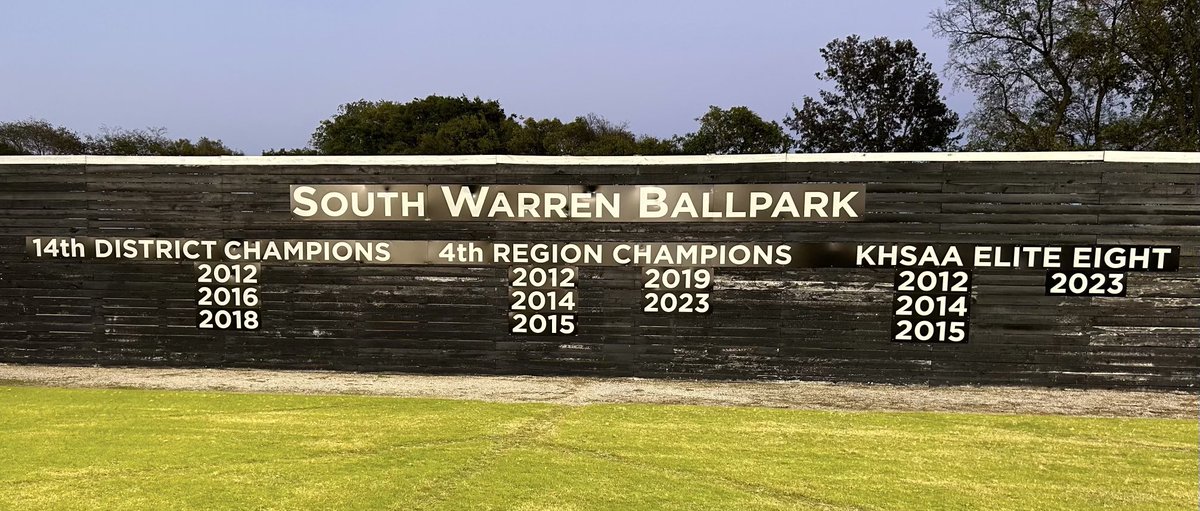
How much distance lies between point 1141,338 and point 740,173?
4624 millimetres

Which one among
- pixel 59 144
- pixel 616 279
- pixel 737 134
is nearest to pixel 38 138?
pixel 59 144

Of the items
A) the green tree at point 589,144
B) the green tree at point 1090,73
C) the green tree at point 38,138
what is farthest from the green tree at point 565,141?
the green tree at point 38,138

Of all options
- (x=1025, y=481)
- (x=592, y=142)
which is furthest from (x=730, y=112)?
(x=1025, y=481)

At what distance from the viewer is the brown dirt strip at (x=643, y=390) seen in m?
6.93

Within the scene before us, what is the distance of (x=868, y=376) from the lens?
307 inches

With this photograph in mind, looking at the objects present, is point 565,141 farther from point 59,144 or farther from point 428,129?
point 59,144

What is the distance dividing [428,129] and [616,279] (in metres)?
43.5

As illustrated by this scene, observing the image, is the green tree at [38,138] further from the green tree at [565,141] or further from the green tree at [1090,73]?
the green tree at [1090,73]

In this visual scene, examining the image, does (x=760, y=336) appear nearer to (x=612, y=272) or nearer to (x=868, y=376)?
(x=868, y=376)

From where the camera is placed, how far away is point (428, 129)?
48.7 m

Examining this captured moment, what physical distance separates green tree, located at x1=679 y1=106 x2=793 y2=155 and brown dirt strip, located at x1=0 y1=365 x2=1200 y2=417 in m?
36.3

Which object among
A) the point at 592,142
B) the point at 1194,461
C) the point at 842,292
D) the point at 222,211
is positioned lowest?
the point at 1194,461

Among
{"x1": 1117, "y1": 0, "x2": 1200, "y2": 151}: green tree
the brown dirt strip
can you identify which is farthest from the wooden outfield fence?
{"x1": 1117, "y1": 0, "x2": 1200, "y2": 151}: green tree

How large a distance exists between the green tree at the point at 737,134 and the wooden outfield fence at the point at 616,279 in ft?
118
